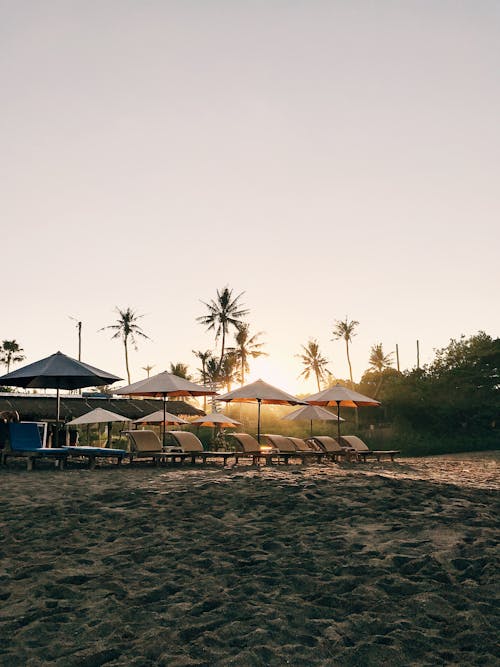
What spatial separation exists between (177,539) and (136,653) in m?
2.19

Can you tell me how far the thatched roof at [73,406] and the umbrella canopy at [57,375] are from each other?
6815 mm

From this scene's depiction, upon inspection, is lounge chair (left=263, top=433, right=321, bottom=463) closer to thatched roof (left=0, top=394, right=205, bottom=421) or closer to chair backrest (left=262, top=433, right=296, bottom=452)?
chair backrest (left=262, top=433, right=296, bottom=452)

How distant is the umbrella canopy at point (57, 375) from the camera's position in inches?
469

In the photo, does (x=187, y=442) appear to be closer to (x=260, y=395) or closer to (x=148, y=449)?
(x=148, y=449)

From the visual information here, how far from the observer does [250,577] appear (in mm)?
4961

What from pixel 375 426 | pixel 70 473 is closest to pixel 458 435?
pixel 375 426

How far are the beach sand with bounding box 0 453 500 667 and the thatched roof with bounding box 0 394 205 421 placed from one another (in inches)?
550

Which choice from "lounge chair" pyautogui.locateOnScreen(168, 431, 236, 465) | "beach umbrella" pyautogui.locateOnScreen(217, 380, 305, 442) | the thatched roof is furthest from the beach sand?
the thatched roof

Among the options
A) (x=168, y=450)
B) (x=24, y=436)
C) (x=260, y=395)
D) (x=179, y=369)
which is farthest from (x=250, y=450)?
(x=179, y=369)

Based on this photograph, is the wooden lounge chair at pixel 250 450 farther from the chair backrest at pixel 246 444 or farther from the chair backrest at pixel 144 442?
the chair backrest at pixel 144 442

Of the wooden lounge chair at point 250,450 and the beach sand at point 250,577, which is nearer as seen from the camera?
the beach sand at point 250,577

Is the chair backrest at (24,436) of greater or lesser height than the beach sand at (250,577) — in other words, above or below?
above

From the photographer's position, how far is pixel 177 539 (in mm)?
5922

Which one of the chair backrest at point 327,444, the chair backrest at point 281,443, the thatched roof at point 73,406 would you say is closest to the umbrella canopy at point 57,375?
the chair backrest at point 281,443
